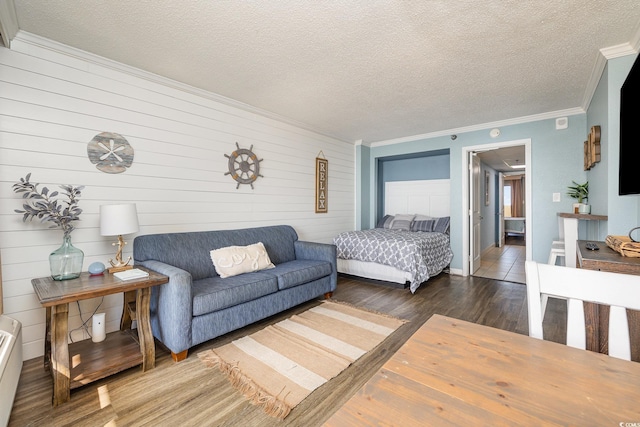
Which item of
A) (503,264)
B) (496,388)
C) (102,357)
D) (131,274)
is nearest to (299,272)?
(131,274)

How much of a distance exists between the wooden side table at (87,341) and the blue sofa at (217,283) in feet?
0.51

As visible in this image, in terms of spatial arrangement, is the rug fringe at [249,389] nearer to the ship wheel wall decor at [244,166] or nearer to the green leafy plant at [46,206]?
the green leafy plant at [46,206]

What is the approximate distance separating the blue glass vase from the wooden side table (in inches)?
2.3

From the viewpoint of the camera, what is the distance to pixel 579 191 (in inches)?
142

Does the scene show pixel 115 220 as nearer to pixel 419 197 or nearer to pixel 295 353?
pixel 295 353

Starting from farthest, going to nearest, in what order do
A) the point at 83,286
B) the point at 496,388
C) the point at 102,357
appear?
1. the point at 102,357
2. the point at 83,286
3. the point at 496,388

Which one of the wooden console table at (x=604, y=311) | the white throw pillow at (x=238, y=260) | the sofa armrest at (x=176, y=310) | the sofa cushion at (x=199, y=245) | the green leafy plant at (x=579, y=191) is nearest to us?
the wooden console table at (x=604, y=311)

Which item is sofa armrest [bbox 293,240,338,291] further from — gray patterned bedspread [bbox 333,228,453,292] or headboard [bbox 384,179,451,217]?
headboard [bbox 384,179,451,217]

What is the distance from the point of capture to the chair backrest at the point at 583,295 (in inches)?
34.2

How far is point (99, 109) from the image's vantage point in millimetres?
2500

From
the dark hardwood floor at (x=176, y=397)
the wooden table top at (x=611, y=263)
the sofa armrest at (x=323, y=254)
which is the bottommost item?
the dark hardwood floor at (x=176, y=397)

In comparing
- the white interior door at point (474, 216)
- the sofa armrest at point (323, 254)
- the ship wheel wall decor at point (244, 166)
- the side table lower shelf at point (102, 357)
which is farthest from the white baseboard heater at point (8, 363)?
the white interior door at point (474, 216)

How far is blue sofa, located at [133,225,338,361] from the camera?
84.4 inches

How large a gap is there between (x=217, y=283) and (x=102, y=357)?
92 centimetres
